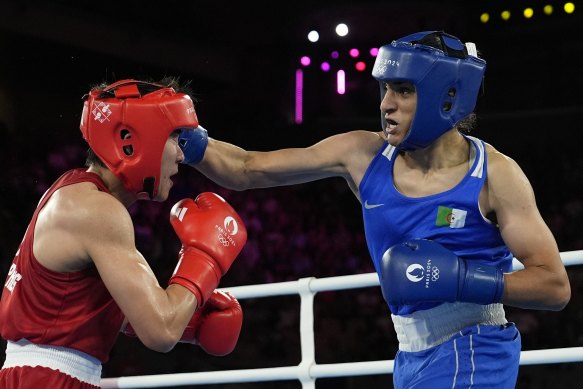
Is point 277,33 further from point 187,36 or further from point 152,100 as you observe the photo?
point 152,100

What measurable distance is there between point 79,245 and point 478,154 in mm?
1129

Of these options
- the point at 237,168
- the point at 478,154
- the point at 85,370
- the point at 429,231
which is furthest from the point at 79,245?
the point at 478,154

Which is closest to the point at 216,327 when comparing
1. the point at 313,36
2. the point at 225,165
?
the point at 225,165

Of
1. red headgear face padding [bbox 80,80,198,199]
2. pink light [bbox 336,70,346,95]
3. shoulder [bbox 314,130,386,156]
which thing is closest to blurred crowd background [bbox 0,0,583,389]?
pink light [bbox 336,70,346,95]

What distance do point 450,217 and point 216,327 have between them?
73 cm

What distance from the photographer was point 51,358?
2209 millimetres

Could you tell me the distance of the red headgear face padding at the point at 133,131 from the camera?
2.26 m

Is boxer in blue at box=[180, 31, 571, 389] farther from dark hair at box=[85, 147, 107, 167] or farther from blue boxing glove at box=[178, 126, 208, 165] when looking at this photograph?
dark hair at box=[85, 147, 107, 167]

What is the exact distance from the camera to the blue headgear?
92.7 inches

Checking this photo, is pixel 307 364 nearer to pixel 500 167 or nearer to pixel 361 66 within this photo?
pixel 500 167

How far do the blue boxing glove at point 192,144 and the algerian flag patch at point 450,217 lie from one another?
0.78 meters

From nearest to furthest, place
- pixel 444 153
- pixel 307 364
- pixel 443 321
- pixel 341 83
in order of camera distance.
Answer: pixel 443 321 < pixel 444 153 < pixel 307 364 < pixel 341 83

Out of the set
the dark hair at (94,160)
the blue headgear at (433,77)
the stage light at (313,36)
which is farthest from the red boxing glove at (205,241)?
the stage light at (313,36)

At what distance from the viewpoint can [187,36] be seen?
9477 millimetres
